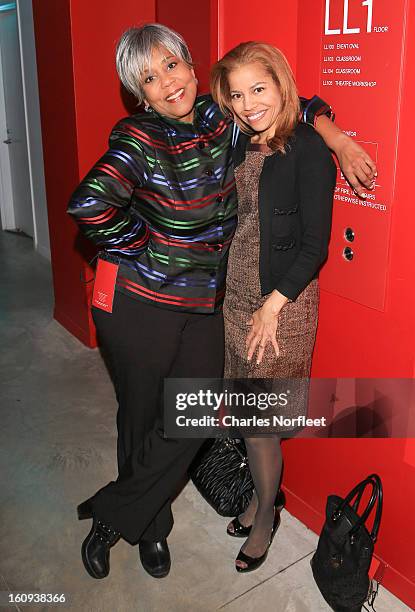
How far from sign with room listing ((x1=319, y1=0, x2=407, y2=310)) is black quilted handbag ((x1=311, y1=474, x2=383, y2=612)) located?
0.66 meters

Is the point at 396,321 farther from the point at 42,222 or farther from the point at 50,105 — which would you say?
the point at 42,222

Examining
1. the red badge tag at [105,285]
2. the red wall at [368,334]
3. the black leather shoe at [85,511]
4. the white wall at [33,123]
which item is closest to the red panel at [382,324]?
the red wall at [368,334]

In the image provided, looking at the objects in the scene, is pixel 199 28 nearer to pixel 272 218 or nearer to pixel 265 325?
pixel 272 218

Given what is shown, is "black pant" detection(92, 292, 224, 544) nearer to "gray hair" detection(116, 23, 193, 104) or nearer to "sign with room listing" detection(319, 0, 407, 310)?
"sign with room listing" detection(319, 0, 407, 310)

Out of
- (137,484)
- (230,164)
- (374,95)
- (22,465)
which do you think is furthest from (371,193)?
(22,465)

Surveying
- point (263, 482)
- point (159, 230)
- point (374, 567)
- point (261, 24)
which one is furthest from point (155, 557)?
point (261, 24)

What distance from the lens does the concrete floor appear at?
257cm

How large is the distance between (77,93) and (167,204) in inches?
87.9

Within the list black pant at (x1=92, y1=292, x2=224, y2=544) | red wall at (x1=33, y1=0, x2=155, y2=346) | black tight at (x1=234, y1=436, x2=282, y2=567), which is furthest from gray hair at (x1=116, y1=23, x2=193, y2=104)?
red wall at (x1=33, y1=0, x2=155, y2=346)

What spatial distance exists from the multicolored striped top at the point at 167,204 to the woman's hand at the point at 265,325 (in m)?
0.16

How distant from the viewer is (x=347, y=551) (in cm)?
236

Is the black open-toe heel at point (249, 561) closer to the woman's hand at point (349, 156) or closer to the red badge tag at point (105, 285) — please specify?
the red badge tag at point (105, 285)

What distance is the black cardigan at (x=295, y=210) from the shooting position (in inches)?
85.3

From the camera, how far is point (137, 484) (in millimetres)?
2604
